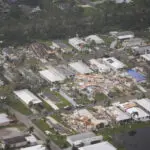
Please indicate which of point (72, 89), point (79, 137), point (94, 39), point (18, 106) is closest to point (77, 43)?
point (94, 39)

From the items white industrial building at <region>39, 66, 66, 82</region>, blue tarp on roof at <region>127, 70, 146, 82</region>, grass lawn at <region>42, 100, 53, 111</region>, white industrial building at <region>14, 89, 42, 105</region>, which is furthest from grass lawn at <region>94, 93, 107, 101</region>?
white industrial building at <region>14, 89, 42, 105</region>

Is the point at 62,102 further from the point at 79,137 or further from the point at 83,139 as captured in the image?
the point at 83,139

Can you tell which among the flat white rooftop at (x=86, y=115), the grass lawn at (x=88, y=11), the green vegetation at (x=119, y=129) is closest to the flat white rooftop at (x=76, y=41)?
the grass lawn at (x=88, y=11)

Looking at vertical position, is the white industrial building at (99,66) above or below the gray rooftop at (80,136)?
above

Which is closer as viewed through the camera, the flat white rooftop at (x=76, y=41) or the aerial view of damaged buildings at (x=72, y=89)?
the aerial view of damaged buildings at (x=72, y=89)

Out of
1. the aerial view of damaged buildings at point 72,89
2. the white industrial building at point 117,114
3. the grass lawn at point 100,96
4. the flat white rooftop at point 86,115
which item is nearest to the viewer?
the aerial view of damaged buildings at point 72,89

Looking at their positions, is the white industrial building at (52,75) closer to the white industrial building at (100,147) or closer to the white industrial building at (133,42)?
the white industrial building at (133,42)

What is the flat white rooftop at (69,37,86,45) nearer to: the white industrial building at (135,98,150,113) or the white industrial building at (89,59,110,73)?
the white industrial building at (89,59,110,73)
